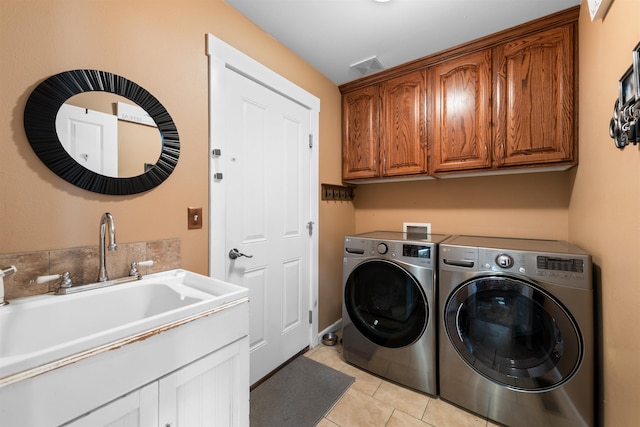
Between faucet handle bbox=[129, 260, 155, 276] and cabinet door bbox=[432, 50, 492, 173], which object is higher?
cabinet door bbox=[432, 50, 492, 173]

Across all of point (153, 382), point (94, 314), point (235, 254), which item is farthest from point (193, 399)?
point (235, 254)

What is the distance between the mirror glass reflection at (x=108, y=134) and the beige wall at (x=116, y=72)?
0.10m

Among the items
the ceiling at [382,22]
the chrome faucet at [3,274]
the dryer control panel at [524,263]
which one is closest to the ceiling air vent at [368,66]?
the ceiling at [382,22]

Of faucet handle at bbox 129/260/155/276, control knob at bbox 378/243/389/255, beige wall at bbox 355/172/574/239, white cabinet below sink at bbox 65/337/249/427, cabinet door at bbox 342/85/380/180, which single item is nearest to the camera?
white cabinet below sink at bbox 65/337/249/427

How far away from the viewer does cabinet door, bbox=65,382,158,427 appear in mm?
614

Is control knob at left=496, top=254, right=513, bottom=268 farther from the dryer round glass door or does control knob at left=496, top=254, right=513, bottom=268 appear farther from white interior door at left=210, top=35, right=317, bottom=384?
white interior door at left=210, top=35, right=317, bottom=384

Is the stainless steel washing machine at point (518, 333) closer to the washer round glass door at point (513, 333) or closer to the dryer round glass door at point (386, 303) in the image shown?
the washer round glass door at point (513, 333)

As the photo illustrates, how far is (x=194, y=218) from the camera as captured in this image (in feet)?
4.40

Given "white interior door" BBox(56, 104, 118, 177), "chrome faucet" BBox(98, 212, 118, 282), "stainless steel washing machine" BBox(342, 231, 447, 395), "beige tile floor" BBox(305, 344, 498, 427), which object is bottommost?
"beige tile floor" BBox(305, 344, 498, 427)

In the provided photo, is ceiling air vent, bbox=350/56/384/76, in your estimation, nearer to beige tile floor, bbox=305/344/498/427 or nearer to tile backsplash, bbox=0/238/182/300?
tile backsplash, bbox=0/238/182/300

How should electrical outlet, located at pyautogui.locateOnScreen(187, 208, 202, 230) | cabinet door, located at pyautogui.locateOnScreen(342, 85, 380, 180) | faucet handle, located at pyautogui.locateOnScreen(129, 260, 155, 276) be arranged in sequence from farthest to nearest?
cabinet door, located at pyautogui.locateOnScreen(342, 85, 380, 180) < electrical outlet, located at pyautogui.locateOnScreen(187, 208, 202, 230) < faucet handle, located at pyautogui.locateOnScreen(129, 260, 155, 276)

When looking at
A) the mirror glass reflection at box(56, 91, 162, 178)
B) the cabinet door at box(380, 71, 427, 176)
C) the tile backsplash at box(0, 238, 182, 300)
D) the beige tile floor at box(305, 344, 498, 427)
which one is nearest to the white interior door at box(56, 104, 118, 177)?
the mirror glass reflection at box(56, 91, 162, 178)

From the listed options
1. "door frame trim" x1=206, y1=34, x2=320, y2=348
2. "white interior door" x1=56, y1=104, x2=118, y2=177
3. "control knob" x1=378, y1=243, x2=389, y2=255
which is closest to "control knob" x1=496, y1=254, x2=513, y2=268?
"control knob" x1=378, y1=243, x2=389, y2=255

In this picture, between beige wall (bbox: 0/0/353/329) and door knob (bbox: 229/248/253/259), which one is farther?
door knob (bbox: 229/248/253/259)
